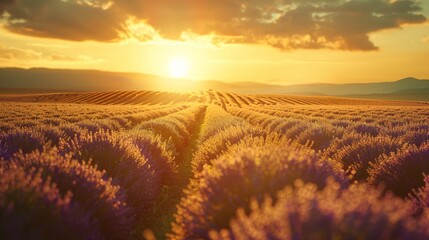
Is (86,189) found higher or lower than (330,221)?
lower

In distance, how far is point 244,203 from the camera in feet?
15.3

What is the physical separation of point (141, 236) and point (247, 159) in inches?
129

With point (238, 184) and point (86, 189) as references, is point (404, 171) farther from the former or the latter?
point (86, 189)

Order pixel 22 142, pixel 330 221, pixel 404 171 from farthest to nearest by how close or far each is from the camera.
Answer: pixel 22 142
pixel 404 171
pixel 330 221

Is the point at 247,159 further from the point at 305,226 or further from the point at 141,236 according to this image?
the point at 141,236

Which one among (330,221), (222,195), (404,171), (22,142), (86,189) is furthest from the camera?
(22,142)

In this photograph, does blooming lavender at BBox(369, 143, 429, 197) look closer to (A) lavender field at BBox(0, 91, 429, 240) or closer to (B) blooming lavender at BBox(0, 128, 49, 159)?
(A) lavender field at BBox(0, 91, 429, 240)

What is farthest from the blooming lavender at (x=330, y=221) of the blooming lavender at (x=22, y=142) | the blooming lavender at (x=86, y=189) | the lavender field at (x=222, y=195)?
the blooming lavender at (x=22, y=142)

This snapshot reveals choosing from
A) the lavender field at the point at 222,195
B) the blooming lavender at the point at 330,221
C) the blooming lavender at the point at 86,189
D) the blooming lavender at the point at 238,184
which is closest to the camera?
the blooming lavender at the point at 330,221

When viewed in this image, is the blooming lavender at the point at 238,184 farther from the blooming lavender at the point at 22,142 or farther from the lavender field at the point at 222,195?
the blooming lavender at the point at 22,142

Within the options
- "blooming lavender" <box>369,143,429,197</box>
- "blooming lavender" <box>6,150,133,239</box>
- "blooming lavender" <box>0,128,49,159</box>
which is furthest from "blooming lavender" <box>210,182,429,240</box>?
"blooming lavender" <box>0,128,49,159</box>

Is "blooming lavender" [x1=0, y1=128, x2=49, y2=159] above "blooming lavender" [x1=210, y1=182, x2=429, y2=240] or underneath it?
underneath

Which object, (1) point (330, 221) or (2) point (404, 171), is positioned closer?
(1) point (330, 221)

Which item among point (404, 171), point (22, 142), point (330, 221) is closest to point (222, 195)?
point (330, 221)
